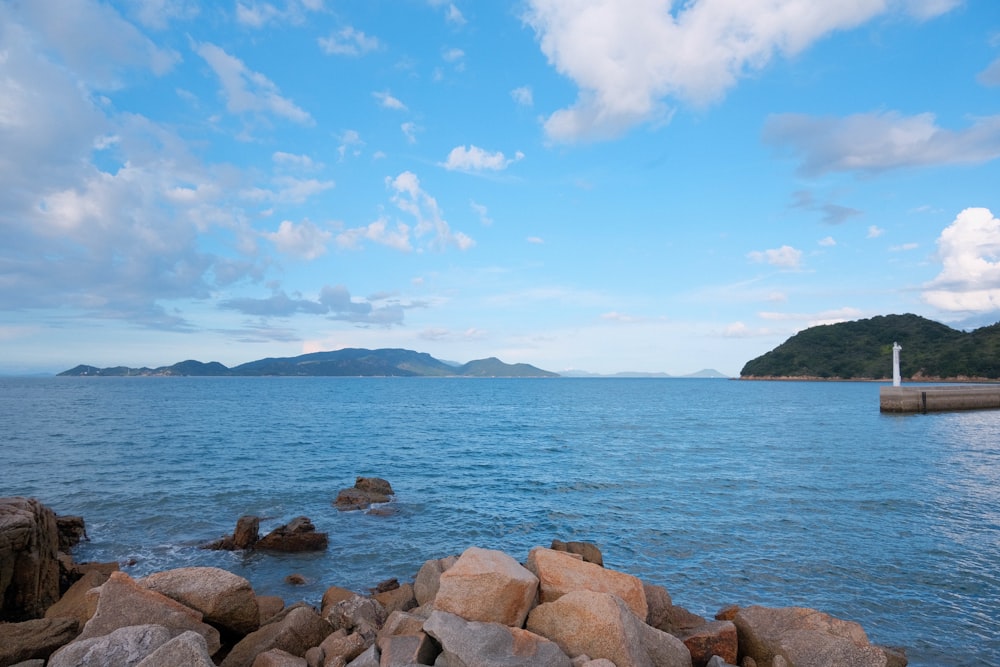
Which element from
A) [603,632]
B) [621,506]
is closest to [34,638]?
[603,632]

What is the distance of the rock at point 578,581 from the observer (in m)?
8.91

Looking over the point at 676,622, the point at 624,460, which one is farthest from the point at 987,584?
the point at 624,460

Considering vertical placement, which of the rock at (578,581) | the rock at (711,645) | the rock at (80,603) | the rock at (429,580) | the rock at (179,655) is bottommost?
the rock at (80,603)

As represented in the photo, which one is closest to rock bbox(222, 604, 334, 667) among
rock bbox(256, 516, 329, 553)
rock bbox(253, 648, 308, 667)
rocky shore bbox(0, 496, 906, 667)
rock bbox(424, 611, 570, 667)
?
rocky shore bbox(0, 496, 906, 667)

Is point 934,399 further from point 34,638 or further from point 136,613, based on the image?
point 34,638

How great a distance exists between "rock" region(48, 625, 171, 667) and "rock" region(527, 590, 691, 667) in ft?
17.1

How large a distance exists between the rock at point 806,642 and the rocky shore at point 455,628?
0.8 inches

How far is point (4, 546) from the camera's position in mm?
12414

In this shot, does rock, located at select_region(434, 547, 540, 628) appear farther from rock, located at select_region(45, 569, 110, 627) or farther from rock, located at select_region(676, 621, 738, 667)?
rock, located at select_region(45, 569, 110, 627)

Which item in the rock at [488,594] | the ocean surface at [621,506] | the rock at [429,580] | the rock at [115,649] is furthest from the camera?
the ocean surface at [621,506]

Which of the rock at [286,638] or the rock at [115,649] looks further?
the rock at [286,638]

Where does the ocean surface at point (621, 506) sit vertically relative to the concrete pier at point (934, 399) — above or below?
below

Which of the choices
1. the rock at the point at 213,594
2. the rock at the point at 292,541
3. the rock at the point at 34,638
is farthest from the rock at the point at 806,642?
the rock at the point at 292,541

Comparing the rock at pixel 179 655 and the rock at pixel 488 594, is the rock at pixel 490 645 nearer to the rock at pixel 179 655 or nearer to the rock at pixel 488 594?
the rock at pixel 488 594
